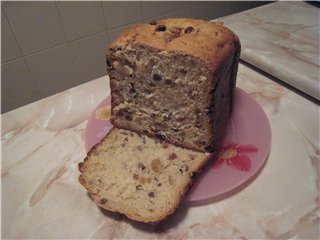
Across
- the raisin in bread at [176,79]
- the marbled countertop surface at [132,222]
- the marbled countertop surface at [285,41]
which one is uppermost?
the raisin in bread at [176,79]

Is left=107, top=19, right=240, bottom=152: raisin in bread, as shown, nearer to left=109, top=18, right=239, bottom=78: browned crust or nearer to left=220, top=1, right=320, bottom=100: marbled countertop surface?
left=109, top=18, right=239, bottom=78: browned crust

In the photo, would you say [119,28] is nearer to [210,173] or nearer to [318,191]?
[210,173]

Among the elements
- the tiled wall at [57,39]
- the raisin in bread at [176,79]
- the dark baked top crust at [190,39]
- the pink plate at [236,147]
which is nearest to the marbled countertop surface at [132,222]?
the pink plate at [236,147]

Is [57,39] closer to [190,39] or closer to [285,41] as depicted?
[190,39]

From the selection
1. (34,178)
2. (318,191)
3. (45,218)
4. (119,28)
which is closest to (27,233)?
(45,218)

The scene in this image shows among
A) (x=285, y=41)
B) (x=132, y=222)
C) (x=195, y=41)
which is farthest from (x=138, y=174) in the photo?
(x=285, y=41)

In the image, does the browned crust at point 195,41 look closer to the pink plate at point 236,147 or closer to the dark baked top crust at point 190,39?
the dark baked top crust at point 190,39
